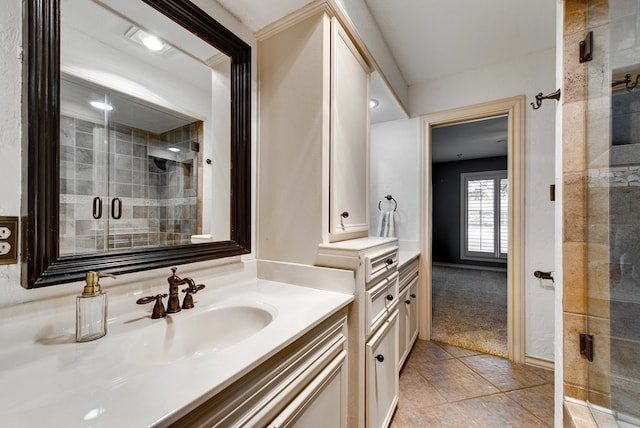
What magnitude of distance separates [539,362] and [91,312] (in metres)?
2.85

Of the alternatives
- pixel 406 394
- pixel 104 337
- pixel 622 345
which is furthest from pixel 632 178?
pixel 104 337

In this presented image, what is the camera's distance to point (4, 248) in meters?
0.66

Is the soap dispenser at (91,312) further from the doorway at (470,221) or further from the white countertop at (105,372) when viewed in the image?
the doorway at (470,221)

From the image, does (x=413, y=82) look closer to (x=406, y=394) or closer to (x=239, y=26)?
(x=239, y=26)

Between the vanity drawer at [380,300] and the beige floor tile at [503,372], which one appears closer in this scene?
the vanity drawer at [380,300]

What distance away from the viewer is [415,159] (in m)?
2.52

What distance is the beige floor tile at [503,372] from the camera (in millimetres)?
1815

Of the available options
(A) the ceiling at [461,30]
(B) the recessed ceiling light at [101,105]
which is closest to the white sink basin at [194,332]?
(B) the recessed ceiling light at [101,105]

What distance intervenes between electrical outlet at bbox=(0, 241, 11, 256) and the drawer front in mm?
1833

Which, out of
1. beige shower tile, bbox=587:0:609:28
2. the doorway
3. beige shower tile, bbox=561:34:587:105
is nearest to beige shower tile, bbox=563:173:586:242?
beige shower tile, bbox=561:34:587:105

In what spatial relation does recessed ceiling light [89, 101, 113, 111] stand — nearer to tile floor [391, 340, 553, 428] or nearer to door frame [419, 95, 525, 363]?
tile floor [391, 340, 553, 428]

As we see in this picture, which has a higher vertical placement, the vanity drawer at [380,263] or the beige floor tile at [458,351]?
the vanity drawer at [380,263]

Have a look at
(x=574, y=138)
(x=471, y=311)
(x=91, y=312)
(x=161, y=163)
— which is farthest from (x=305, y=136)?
(x=471, y=311)

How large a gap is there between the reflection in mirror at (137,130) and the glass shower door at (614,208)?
1544mm
